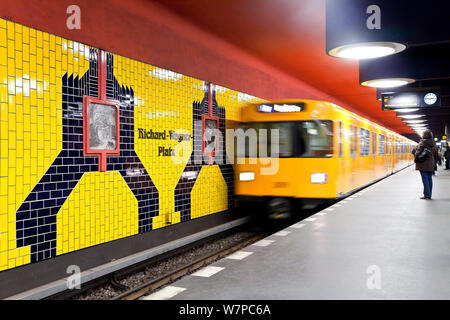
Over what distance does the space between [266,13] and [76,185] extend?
194 inches

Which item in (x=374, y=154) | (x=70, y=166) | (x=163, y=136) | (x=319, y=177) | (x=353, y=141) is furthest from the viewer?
(x=374, y=154)

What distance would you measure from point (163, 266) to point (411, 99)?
12.7m

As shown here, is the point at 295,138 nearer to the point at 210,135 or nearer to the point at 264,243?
the point at 210,135

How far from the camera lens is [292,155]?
9.23m

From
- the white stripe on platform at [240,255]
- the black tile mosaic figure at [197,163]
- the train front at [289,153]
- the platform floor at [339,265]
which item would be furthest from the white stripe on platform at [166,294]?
the train front at [289,153]

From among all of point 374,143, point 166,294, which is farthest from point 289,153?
point 374,143

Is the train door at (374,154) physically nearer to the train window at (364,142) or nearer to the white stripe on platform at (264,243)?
the train window at (364,142)

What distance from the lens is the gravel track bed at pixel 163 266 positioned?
5.65 m

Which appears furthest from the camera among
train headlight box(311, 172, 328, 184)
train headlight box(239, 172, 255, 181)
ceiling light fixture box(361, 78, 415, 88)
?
ceiling light fixture box(361, 78, 415, 88)

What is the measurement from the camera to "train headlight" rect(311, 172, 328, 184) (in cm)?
903

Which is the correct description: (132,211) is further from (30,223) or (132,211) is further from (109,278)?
(30,223)

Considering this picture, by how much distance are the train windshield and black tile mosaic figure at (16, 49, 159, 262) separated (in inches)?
137

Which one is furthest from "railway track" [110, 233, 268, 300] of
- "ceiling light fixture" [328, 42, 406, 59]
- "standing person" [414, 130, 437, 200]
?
"standing person" [414, 130, 437, 200]

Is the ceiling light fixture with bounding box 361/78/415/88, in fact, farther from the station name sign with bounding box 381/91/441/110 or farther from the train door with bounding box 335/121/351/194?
the station name sign with bounding box 381/91/441/110
